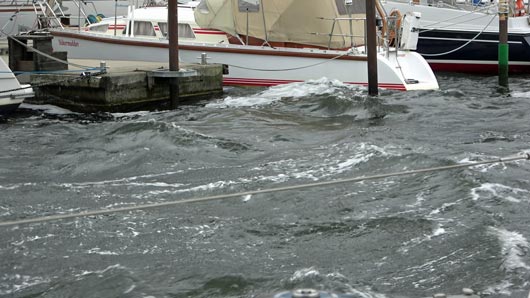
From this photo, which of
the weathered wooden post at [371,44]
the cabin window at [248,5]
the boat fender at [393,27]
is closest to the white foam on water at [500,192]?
the weathered wooden post at [371,44]

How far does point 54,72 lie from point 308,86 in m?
5.42

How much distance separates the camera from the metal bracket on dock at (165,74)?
1550cm

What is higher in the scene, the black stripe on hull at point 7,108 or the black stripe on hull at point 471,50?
the black stripe on hull at point 471,50

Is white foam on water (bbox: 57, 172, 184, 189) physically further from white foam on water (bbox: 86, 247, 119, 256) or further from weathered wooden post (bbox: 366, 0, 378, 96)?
weathered wooden post (bbox: 366, 0, 378, 96)

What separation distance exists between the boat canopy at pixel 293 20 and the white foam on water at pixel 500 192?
9546 millimetres

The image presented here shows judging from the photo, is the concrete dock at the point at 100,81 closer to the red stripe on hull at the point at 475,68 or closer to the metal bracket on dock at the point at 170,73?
the metal bracket on dock at the point at 170,73

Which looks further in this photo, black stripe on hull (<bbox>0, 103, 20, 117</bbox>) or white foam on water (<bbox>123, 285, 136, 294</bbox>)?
black stripe on hull (<bbox>0, 103, 20, 117</bbox>)

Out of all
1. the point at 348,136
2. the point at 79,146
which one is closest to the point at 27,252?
the point at 79,146

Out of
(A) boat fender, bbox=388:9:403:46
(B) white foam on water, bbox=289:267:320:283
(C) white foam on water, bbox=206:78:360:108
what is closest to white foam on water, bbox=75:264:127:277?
(B) white foam on water, bbox=289:267:320:283

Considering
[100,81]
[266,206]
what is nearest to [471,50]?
[100,81]

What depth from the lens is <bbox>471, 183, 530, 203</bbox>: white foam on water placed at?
8.45 metres

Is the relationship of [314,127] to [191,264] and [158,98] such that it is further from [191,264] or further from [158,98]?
[191,264]

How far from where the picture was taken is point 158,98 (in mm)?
15961

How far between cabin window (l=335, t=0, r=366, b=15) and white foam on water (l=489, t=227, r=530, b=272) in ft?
38.7
